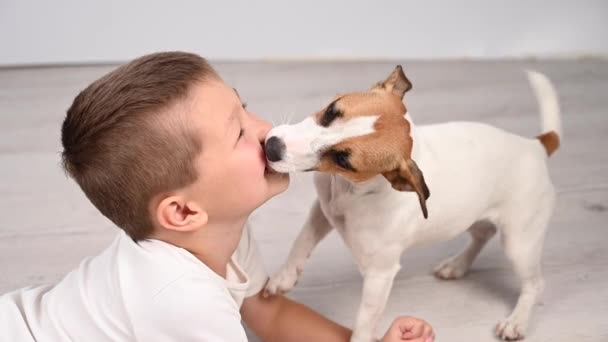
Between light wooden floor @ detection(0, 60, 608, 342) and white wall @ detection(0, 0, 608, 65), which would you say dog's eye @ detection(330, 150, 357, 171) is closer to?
light wooden floor @ detection(0, 60, 608, 342)

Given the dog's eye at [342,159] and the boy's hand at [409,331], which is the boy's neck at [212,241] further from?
the boy's hand at [409,331]

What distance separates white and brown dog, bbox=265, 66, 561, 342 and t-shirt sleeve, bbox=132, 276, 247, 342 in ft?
0.69

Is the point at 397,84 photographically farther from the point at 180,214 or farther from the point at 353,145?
the point at 180,214

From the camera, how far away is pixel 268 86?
2.36m

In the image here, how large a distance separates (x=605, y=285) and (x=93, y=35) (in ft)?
5.74

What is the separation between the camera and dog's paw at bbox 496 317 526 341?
141 centimetres

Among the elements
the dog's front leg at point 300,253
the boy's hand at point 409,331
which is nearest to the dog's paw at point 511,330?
the boy's hand at point 409,331

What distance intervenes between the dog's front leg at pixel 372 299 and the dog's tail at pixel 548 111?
42 centimetres

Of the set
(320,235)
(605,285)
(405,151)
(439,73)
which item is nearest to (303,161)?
(405,151)

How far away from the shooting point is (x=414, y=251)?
1669 mm

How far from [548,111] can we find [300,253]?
567mm

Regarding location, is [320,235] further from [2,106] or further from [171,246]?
[2,106]

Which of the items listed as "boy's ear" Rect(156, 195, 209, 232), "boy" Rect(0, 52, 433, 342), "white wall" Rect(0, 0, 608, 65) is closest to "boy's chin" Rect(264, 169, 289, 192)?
"boy" Rect(0, 52, 433, 342)

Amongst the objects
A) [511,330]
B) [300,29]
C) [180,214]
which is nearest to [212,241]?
[180,214]
